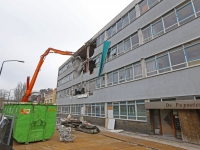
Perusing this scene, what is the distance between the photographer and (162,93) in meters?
11.4

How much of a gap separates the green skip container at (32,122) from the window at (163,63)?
396 inches

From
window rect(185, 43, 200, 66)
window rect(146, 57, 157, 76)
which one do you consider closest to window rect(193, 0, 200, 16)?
window rect(185, 43, 200, 66)

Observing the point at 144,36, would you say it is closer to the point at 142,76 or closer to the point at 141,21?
the point at 141,21

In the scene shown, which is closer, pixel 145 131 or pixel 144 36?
pixel 145 131

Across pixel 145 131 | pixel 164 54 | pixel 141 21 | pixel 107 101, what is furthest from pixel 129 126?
pixel 141 21

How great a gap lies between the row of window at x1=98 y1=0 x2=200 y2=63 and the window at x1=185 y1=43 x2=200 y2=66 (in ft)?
8.27

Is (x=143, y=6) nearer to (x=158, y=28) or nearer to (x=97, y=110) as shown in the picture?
(x=158, y=28)

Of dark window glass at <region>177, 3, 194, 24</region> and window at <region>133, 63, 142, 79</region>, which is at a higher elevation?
dark window glass at <region>177, 3, 194, 24</region>

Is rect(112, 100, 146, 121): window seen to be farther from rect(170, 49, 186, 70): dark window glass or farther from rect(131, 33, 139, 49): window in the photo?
rect(131, 33, 139, 49): window

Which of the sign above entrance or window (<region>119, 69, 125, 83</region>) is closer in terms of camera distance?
the sign above entrance

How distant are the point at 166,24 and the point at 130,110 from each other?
9.49 m

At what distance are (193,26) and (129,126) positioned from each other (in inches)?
429

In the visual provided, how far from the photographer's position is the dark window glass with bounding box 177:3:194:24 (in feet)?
35.4

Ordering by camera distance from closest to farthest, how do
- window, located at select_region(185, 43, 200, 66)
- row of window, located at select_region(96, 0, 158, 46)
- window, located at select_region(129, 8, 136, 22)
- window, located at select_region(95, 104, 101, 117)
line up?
1. window, located at select_region(185, 43, 200, 66)
2. row of window, located at select_region(96, 0, 158, 46)
3. window, located at select_region(129, 8, 136, 22)
4. window, located at select_region(95, 104, 101, 117)
